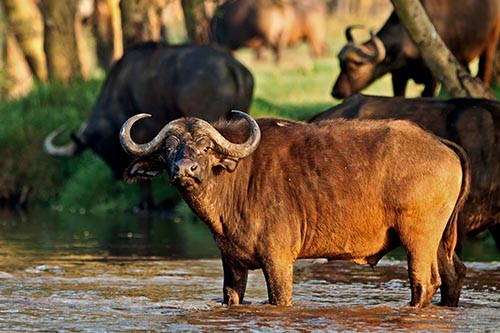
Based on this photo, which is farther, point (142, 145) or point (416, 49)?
point (416, 49)

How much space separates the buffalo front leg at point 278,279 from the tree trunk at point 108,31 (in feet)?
64.8

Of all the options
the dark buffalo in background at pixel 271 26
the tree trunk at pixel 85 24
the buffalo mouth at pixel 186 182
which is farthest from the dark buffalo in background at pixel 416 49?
the dark buffalo in background at pixel 271 26

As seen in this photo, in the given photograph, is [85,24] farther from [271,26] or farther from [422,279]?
[422,279]

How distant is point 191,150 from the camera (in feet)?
34.8

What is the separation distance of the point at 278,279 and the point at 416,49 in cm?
926

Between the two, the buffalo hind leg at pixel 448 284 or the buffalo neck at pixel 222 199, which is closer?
the buffalo neck at pixel 222 199

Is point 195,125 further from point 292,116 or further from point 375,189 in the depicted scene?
point 292,116

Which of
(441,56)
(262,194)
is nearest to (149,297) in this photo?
(262,194)

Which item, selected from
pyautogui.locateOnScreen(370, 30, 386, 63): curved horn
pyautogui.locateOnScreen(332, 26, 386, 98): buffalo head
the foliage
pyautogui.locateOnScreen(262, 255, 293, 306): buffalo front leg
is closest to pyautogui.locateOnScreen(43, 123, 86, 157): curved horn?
the foliage

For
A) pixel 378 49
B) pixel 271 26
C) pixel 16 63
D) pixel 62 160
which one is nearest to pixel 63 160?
pixel 62 160

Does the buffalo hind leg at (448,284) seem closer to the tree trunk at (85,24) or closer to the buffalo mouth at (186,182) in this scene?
the buffalo mouth at (186,182)

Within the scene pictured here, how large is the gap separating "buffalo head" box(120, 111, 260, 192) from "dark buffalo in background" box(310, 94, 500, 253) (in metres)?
2.42

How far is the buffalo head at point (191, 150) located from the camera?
34.6ft

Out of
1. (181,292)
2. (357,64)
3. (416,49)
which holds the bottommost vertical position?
(181,292)
